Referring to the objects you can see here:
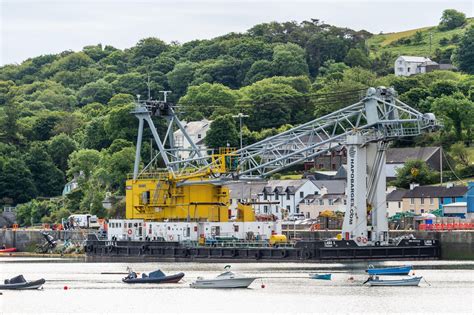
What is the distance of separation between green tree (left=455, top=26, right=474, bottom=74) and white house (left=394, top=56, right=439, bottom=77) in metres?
3.67

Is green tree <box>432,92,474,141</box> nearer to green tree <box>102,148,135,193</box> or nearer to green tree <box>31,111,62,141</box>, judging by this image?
green tree <box>102,148,135,193</box>

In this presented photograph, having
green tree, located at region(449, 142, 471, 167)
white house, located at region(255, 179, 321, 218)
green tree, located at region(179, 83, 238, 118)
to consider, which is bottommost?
white house, located at region(255, 179, 321, 218)

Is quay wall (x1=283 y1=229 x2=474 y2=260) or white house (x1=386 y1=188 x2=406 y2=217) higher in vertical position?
white house (x1=386 y1=188 x2=406 y2=217)

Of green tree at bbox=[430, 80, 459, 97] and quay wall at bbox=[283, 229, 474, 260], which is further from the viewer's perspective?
green tree at bbox=[430, 80, 459, 97]

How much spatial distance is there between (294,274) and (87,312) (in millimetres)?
19496

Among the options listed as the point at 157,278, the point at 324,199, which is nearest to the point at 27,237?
the point at 324,199

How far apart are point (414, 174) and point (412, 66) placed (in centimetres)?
7247

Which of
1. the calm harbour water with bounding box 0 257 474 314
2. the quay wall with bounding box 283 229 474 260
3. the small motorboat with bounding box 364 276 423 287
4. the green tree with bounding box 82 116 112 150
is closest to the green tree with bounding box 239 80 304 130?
the green tree with bounding box 82 116 112 150

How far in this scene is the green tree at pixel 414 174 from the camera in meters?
116

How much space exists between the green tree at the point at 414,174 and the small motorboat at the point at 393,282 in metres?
49.3

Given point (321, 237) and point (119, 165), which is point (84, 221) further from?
point (321, 237)

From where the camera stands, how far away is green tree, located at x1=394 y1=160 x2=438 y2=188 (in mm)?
116500

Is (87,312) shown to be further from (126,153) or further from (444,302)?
(126,153)

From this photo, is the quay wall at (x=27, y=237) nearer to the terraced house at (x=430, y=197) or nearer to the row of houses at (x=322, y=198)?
the row of houses at (x=322, y=198)
